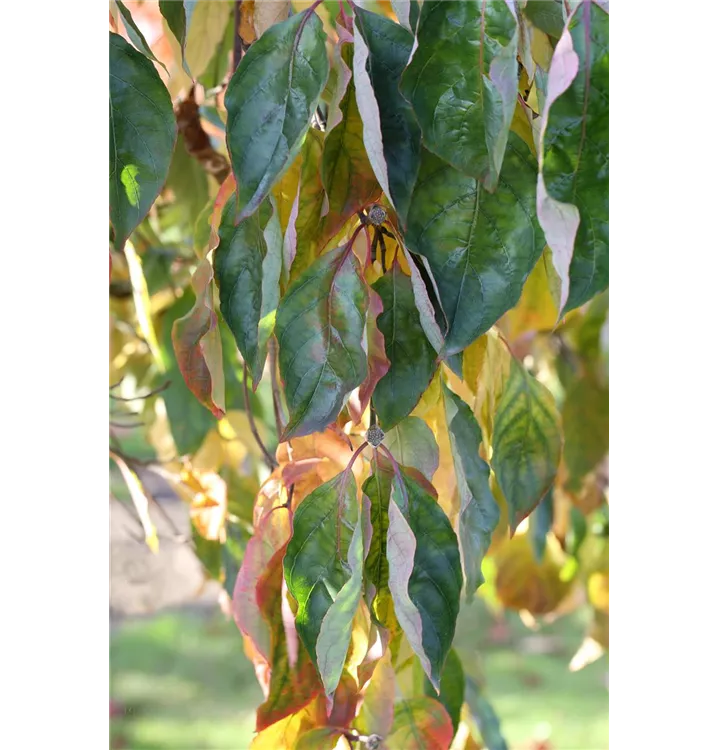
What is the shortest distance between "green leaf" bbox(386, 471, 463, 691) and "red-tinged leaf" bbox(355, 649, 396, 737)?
101mm

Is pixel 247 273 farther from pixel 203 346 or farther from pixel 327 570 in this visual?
pixel 327 570

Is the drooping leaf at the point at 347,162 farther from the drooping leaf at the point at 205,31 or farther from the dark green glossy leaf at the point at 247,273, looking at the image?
the drooping leaf at the point at 205,31

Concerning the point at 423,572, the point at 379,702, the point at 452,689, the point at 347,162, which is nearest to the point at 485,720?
the point at 452,689

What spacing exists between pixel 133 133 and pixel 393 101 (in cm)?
14

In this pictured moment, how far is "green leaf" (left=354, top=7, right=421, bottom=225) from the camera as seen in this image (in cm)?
42

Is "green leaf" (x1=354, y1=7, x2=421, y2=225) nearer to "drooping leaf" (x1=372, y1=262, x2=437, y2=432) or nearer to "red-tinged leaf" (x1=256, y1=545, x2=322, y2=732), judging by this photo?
"drooping leaf" (x1=372, y1=262, x2=437, y2=432)

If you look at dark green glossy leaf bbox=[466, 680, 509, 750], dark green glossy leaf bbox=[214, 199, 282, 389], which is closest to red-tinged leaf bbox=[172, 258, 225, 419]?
dark green glossy leaf bbox=[214, 199, 282, 389]

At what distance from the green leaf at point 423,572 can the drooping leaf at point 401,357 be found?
3 centimetres

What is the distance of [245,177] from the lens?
0.42m

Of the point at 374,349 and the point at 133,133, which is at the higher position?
the point at 133,133

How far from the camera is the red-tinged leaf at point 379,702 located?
0.55 meters

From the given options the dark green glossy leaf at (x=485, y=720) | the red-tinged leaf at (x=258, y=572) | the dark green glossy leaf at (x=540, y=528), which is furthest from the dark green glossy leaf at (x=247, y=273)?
the dark green glossy leaf at (x=540, y=528)

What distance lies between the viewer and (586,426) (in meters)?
1.16
